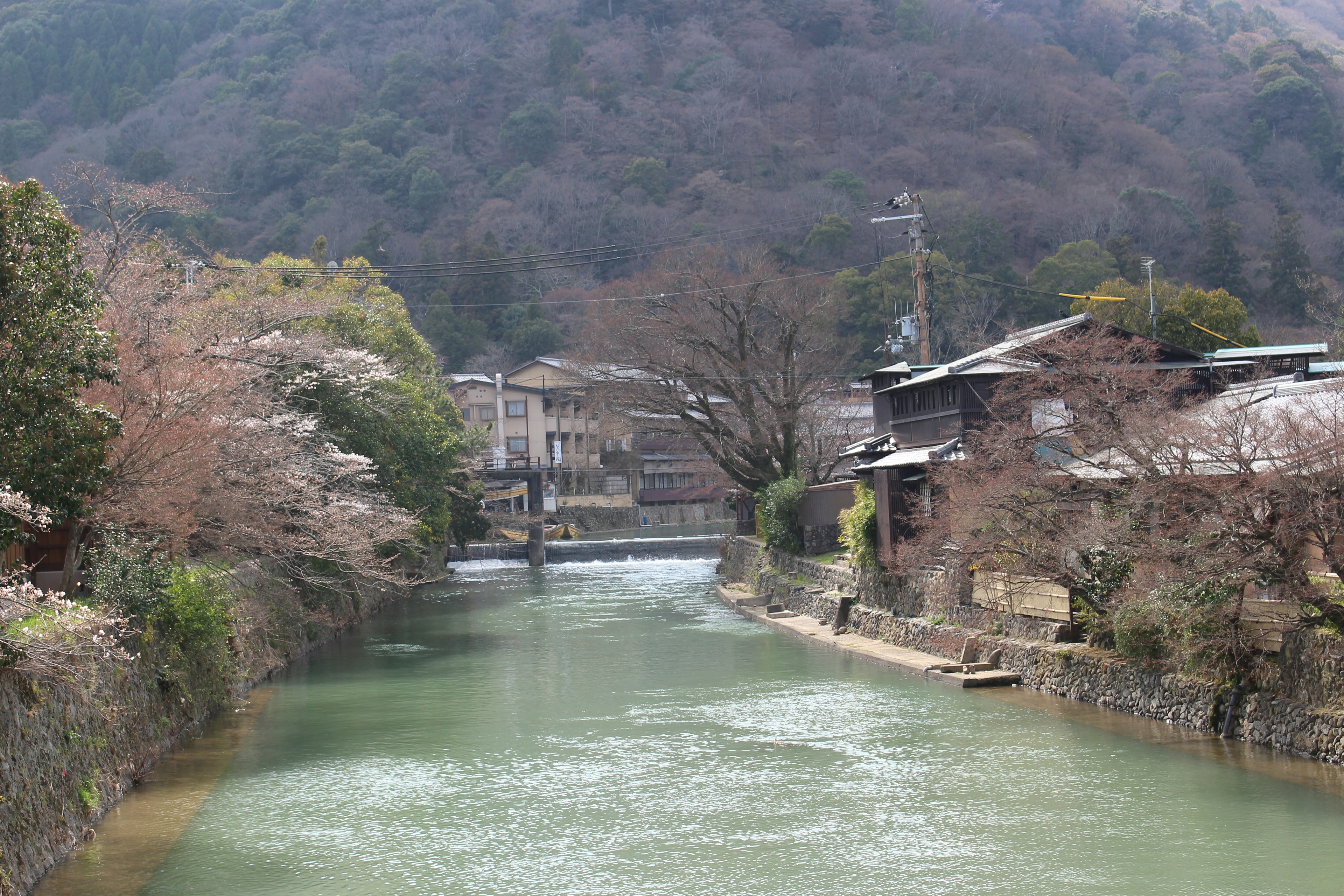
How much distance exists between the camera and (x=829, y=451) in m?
40.7

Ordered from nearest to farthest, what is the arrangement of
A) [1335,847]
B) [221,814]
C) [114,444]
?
[1335,847] → [221,814] → [114,444]

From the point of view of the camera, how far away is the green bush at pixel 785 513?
30594mm

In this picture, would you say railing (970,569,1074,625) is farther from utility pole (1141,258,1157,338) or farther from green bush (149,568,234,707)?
green bush (149,568,234,707)

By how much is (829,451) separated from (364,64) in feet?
244

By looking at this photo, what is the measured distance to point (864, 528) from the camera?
2350 cm

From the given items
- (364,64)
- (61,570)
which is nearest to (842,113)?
(364,64)

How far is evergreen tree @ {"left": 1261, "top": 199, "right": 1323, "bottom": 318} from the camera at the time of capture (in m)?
49.3

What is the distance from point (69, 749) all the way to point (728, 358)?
24.5 meters

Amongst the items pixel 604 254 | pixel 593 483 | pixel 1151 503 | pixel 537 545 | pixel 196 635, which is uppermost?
pixel 604 254

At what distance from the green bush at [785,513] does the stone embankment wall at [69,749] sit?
18.4m

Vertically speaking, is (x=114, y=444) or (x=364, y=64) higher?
(x=364, y=64)

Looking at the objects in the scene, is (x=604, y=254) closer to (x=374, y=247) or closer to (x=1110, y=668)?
(x=374, y=247)

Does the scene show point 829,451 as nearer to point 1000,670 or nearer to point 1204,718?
point 1000,670

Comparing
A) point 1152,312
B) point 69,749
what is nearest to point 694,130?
point 1152,312
